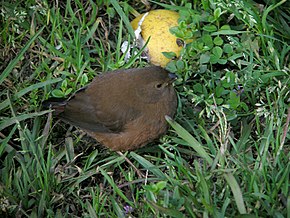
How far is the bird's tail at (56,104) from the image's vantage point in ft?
18.3

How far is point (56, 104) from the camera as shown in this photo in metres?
5.61

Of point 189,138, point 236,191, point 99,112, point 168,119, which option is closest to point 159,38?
point 99,112

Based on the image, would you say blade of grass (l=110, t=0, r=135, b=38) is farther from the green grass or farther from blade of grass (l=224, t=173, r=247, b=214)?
blade of grass (l=224, t=173, r=247, b=214)

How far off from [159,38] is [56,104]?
103cm

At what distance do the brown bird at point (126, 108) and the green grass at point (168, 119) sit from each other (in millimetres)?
141

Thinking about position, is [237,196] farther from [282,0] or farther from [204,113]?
[282,0]

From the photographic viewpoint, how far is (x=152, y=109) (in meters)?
5.53

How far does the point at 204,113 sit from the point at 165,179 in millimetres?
843

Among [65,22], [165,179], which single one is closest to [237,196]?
[165,179]

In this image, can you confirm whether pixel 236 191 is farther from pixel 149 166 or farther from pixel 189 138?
pixel 149 166

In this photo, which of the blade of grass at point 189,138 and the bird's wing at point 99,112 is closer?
the blade of grass at point 189,138

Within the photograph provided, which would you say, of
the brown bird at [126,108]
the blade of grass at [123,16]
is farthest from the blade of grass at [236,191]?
the blade of grass at [123,16]

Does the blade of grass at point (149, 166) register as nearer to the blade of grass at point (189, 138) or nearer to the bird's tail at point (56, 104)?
the blade of grass at point (189, 138)

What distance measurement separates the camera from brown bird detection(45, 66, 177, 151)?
5461mm
